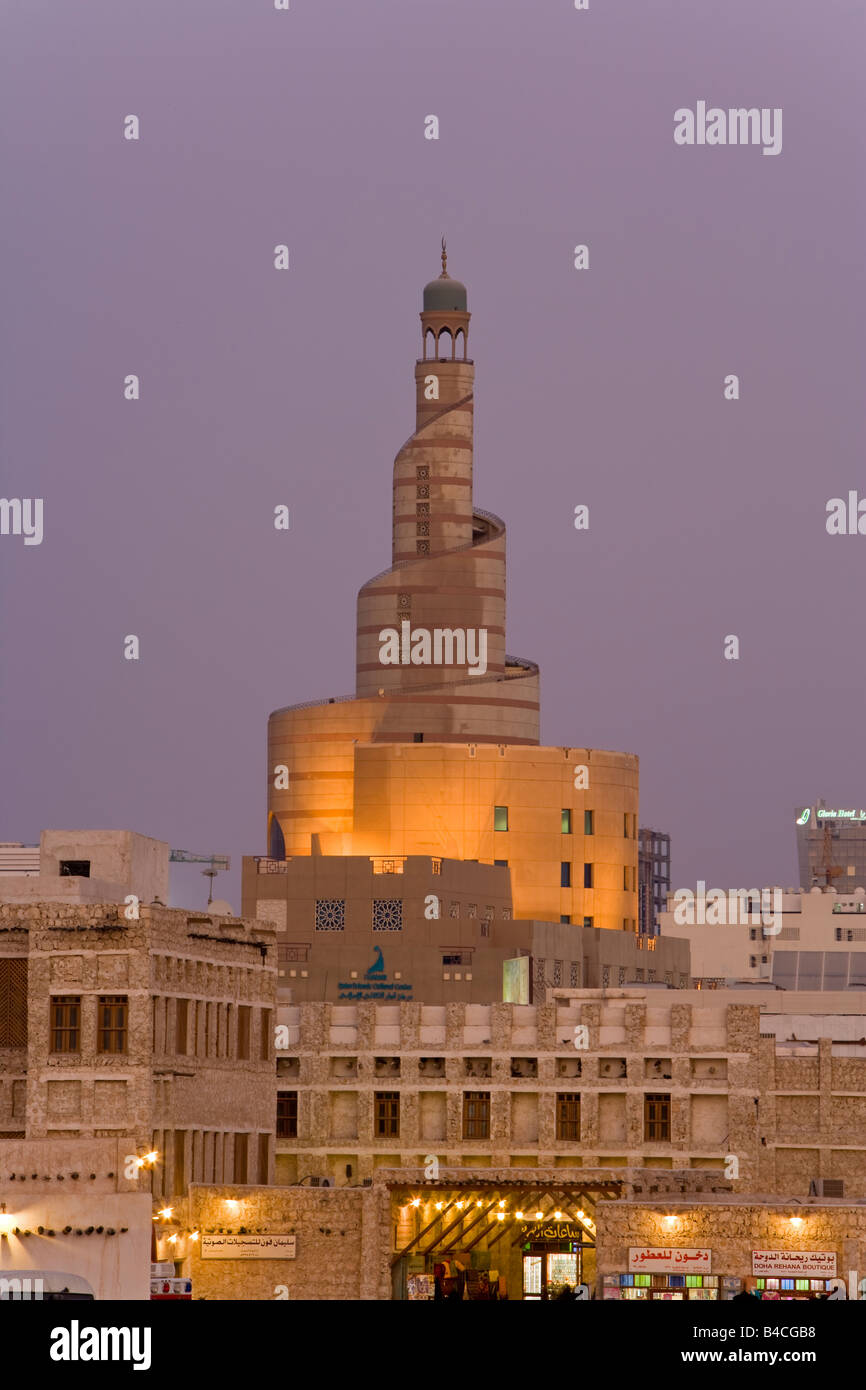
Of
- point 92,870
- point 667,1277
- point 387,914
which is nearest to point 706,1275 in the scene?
point 667,1277

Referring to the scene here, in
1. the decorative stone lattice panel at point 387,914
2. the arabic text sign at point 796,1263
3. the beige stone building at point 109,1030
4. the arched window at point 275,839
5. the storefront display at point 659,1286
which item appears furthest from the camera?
the arched window at point 275,839

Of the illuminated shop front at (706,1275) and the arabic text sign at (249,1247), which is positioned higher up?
the arabic text sign at (249,1247)

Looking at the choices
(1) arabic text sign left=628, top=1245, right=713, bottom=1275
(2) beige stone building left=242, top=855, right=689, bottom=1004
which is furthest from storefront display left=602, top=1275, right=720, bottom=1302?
(2) beige stone building left=242, top=855, right=689, bottom=1004

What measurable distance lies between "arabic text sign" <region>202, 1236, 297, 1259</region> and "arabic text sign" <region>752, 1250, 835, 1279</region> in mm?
13880

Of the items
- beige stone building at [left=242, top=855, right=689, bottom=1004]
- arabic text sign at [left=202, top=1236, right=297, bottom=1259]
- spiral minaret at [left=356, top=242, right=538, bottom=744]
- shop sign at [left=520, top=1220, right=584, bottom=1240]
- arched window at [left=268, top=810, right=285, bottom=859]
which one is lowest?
arabic text sign at [left=202, top=1236, right=297, bottom=1259]

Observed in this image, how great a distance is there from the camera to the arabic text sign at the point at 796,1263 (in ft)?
264

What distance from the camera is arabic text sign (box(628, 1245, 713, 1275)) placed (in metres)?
81.0

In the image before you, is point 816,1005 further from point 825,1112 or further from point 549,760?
point 825,1112

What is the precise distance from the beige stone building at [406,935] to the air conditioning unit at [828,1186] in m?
44.9

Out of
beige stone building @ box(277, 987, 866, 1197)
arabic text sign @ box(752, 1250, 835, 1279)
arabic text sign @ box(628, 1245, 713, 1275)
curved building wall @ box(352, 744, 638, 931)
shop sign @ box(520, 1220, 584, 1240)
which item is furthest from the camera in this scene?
curved building wall @ box(352, 744, 638, 931)

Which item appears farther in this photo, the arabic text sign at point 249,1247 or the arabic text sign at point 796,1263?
the arabic text sign at point 249,1247

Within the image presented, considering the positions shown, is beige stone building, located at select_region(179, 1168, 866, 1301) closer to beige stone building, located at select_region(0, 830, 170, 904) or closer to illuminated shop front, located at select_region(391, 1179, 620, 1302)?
illuminated shop front, located at select_region(391, 1179, 620, 1302)

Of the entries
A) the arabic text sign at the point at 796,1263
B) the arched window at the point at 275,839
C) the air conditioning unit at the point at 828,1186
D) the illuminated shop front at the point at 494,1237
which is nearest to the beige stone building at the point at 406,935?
the arched window at the point at 275,839

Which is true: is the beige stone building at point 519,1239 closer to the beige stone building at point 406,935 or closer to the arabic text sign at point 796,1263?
the arabic text sign at point 796,1263
